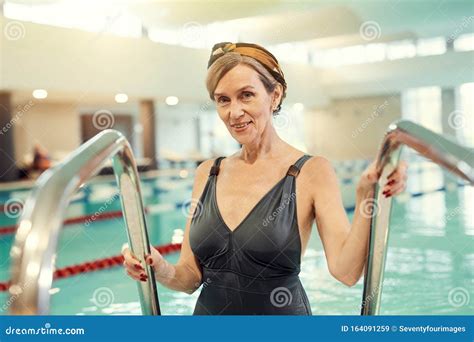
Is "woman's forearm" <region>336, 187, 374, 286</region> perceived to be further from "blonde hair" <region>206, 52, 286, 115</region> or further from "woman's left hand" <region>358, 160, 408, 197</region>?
"blonde hair" <region>206, 52, 286, 115</region>

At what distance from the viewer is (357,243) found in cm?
129

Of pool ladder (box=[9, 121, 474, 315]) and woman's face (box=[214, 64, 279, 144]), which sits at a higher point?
woman's face (box=[214, 64, 279, 144])

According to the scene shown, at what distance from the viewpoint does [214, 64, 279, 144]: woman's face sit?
1423 mm

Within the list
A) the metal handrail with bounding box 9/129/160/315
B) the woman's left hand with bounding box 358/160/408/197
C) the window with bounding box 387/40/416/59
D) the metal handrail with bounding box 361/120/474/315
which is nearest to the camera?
the metal handrail with bounding box 9/129/160/315

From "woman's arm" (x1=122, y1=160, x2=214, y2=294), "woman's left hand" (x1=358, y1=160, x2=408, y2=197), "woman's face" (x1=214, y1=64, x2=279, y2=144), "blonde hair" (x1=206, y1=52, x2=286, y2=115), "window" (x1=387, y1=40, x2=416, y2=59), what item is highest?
"window" (x1=387, y1=40, x2=416, y2=59)

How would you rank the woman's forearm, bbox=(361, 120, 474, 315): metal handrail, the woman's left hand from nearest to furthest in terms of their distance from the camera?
bbox=(361, 120, 474, 315): metal handrail < the woman's left hand < the woman's forearm

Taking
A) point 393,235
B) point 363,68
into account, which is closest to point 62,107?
point 363,68

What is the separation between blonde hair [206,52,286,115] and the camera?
1415mm

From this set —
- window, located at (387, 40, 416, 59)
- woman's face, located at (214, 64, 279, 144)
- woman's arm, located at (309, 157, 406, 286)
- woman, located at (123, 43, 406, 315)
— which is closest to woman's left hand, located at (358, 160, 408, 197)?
woman's arm, located at (309, 157, 406, 286)

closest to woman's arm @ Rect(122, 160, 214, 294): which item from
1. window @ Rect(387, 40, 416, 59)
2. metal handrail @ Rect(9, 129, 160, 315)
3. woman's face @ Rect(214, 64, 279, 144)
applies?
woman's face @ Rect(214, 64, 279, 144)

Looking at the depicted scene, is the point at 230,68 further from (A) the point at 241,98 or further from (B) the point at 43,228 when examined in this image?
(B) the point at 43,228

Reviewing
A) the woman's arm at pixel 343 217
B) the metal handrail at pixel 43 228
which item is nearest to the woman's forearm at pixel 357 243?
the woman's arm at pixel 343 217

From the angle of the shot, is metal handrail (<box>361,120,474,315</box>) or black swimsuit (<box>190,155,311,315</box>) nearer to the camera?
metal handrail (<box>361,120,474,315</box>)
